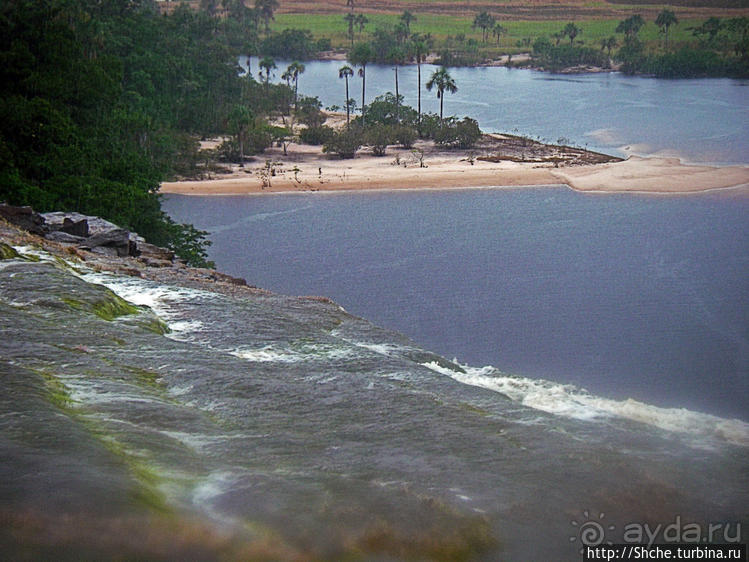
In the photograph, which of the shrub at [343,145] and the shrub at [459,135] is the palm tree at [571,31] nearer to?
the shrub at [459,135]

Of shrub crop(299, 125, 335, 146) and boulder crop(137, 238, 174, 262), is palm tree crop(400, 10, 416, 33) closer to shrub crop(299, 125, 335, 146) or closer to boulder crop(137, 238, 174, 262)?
shrub crop(299, 125, 335, 146)

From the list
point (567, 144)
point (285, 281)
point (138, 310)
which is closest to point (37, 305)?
point (138, 310)

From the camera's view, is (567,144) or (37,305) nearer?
(37,305)

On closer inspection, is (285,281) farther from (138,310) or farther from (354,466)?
(354,466)

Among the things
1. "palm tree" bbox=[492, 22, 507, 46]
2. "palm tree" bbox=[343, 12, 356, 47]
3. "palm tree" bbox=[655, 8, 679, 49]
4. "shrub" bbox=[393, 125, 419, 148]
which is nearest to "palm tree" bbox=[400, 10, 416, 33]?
"palm tree" bbox=[343, 12, 356, 47]

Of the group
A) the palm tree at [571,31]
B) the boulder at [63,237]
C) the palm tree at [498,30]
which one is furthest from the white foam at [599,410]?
the palm tree at [498,30]

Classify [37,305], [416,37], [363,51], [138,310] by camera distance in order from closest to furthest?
[37,305] → [138,310] → [363,51] → [416,37]
